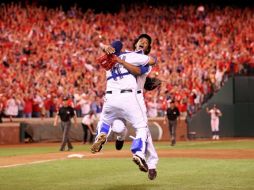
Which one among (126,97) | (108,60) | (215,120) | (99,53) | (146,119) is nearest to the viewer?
(108,60)

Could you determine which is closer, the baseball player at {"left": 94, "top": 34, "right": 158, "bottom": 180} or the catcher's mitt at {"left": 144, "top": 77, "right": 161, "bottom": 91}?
the baseball player at {"left": 94, "top": 34, "right": 158, "bottom": 180}

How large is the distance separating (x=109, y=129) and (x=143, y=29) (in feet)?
Answer: 89.7

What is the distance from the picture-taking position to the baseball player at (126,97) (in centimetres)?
977

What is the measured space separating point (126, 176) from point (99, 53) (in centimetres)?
2160

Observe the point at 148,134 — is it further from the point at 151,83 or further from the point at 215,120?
the point at 215,120

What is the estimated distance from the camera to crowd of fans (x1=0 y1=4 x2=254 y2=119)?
94.9 ft

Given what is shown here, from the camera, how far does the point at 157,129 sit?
99.7 ft

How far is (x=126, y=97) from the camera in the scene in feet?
32.1

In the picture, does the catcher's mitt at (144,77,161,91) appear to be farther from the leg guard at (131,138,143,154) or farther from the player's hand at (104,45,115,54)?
the player's hand at (104,45,115,54)

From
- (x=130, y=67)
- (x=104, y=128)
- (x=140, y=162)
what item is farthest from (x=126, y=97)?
(x=140, y=162)

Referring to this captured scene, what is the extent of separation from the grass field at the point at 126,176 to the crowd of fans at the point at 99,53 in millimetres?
12818

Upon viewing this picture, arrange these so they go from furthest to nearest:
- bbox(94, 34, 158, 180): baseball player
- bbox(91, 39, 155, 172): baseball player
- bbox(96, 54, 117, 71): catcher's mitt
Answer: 1. bbox(94, 34, 158, 180): baseball player
2. bbox(91, 39, 155, 172): baseball player
3. bbox(96, 54, 117, 71): catcher's mitt

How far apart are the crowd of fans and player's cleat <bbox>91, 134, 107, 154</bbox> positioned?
58.7 ft

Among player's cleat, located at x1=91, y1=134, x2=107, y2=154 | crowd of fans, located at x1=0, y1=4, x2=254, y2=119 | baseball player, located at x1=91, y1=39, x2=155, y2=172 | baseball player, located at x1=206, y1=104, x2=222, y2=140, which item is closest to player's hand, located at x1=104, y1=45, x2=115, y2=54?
baseball player, located at x1=91, y1=39, x2=155, y2=172
